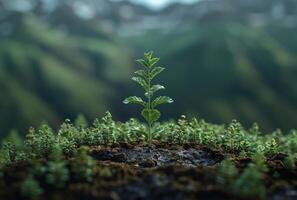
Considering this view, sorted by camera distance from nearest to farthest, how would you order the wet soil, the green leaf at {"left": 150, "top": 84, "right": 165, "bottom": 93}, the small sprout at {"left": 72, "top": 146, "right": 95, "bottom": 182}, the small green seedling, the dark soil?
the dark soil
the small sprout at {"left": 72, "top": 146, "right": 95, "bottom": 182}
the wet soil
the green leaf at {"left": 150, "top": 84, "right": 165, "bottom": 93}
the small green seedling

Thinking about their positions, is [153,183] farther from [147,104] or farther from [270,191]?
[147,104]

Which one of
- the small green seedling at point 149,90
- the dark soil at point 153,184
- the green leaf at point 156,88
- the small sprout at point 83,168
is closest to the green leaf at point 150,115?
the small green seedling at point 149,90

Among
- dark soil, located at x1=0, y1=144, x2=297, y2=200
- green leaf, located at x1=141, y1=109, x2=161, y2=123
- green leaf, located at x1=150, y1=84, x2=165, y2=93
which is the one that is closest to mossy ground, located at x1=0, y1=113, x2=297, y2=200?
dark soil, located at x1=0, y1=144, x2=297, y2=200

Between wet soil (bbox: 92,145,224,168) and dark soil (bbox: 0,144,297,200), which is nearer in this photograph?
dark soil (bbox: 0,144,297,200)

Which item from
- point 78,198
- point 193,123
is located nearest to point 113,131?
point 193,123

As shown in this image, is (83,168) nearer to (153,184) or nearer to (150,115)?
(153,184)

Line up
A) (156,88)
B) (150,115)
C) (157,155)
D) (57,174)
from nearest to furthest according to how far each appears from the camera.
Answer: (57,174) → (157,155) → (156,88) → (150,115)

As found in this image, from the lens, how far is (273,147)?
1538 centimetres

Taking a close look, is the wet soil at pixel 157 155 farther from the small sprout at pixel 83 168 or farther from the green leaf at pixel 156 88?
the small sprout at pixel 83 168

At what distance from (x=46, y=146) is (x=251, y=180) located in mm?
6059

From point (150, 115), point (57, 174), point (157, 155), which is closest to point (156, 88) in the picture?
point (150, 115)

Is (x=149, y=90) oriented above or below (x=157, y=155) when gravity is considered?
above

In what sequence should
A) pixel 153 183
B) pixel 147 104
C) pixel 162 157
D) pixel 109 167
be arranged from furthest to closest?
1. pixel 147 104
2. pixel 162 157
3. pixel 109 167
4. pixel 153 183

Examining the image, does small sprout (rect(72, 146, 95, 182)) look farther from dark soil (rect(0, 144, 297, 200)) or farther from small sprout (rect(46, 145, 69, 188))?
small sprout (rect(46, 145, 69, 188))
